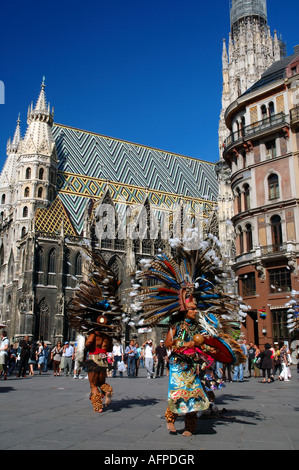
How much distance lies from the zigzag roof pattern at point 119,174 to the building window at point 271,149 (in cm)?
3225

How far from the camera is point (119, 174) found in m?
62.8

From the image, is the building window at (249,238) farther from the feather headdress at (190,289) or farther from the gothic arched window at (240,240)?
the feather headdress at (190,289)

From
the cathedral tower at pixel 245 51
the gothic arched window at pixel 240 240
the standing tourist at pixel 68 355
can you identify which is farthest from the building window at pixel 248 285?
the cathedral tower at pixel 245 51

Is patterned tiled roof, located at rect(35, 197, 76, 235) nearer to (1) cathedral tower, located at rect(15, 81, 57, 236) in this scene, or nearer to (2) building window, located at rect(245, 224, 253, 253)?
(1) cathedral tower, located at rect(15, 81, 57, 236)

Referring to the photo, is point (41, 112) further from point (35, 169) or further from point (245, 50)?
point (245, 50)

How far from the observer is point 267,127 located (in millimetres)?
24172

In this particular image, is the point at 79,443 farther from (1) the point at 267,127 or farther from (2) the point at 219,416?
(1) the point at 267,127

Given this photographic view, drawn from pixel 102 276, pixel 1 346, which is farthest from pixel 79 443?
pixel 1 346

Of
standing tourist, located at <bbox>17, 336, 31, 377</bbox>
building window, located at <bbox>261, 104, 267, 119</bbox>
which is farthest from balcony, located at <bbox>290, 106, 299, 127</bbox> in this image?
standing tourist, located at <bbox>17, 336, 31, 377</bbox>

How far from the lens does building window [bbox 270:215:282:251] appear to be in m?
23.3

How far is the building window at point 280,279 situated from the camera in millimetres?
22516

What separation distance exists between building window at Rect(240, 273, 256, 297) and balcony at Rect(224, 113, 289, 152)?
7.76m

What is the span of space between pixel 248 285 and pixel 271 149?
25.1ft
